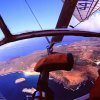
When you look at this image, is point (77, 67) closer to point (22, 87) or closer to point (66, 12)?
point (22, 87)

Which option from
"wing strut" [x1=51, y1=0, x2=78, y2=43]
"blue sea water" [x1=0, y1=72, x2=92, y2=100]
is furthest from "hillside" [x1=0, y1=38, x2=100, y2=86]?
"wing strut" [x1=51, y1=0, x2=78, y2=43]

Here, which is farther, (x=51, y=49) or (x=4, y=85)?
(x=4, y=85)

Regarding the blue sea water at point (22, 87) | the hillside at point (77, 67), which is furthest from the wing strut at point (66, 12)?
the blue sea water at point (22, 87)

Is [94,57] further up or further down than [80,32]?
further down

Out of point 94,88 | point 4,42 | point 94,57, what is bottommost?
point 94,57

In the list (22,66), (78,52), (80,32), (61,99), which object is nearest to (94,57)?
(78,52)

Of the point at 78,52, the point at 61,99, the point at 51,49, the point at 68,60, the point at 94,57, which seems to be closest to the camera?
the point at 68,60

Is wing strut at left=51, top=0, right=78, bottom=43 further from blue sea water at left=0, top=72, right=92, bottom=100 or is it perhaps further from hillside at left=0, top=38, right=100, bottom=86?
blue sea water at left=0, top=72, right=92, bottom=100

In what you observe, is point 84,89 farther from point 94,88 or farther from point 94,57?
point 94,88

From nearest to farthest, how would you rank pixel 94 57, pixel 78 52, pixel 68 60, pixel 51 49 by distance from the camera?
pixel 68 60 → pixel 51 49 → pixel 94 57 → pixel 78 52
